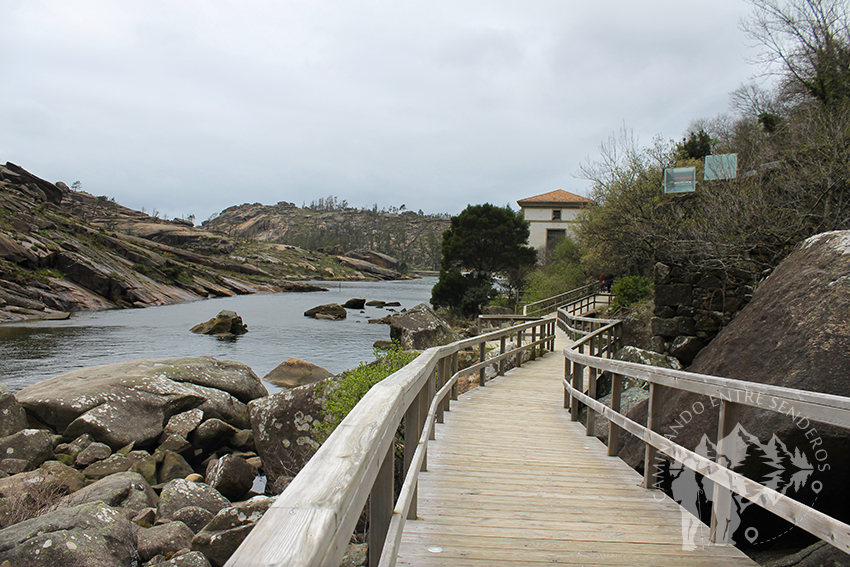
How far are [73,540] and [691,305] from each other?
36.2 feet

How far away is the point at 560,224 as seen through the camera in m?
54.5

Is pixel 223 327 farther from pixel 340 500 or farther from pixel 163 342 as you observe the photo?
pixel 340 500

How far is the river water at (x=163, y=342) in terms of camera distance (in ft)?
69.7

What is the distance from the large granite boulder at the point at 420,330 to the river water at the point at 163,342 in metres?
3.30

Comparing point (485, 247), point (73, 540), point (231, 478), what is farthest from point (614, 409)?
point (485, 247)

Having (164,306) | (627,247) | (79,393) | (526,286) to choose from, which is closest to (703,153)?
(627,247)

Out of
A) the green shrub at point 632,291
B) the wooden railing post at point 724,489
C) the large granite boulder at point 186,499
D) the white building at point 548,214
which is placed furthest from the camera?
the white building at point 548,214

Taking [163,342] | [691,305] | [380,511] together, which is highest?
[691,305]

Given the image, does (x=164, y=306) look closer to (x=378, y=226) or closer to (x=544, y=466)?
(x=544, y=466)

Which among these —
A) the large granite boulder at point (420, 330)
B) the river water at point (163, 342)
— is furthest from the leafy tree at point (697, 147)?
the river water at point (163, 342)

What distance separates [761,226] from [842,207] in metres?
1.43

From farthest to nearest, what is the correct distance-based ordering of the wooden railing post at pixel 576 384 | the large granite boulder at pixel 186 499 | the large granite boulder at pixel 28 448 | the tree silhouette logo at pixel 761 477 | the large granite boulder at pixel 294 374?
the large granite boulder at pixel 294 374, the large granite boulder at pixel 28 448, the large granite boulder at pixel 186 499, the wooden railing post at pixel 576 384, the tree silhouette logo at pixel 761 477

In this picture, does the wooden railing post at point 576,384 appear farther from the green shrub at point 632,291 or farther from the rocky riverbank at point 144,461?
the green shrub at point 632,291

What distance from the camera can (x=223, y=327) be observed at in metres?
31.4
